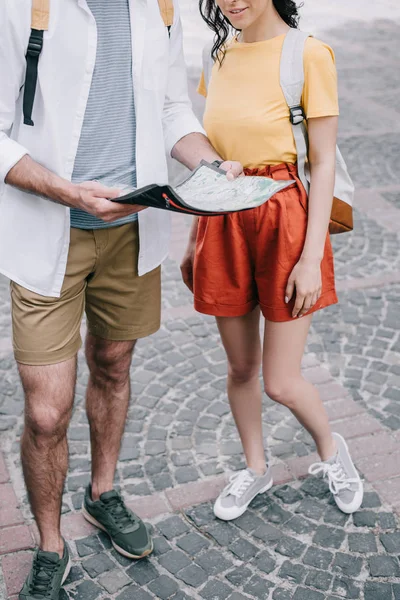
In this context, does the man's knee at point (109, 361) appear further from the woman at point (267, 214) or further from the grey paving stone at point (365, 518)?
the grey paving stone at point (365, 518)

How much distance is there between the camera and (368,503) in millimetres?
3320

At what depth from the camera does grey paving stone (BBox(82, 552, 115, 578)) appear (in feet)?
9.80

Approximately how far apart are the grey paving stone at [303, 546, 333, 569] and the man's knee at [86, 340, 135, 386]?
968 mm

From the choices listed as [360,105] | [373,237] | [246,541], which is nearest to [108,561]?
[246,541]

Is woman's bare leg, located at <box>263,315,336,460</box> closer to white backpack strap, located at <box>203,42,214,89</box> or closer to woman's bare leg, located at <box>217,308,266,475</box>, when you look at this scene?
woman's bare leg, located at <box>217,308,266,475</box>

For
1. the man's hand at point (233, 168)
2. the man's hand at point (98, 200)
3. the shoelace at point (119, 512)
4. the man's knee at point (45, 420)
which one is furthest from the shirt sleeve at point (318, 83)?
the shoelace at point (119, 512)

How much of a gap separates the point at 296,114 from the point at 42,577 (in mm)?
1802

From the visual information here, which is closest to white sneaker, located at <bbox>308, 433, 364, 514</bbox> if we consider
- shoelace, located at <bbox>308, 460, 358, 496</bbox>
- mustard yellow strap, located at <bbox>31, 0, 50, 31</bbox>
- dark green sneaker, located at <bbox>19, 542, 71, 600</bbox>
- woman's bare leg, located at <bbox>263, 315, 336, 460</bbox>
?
shoelace, located at <bbox>308, 460, 358, 496</bbox>

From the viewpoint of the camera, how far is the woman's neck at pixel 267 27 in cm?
265

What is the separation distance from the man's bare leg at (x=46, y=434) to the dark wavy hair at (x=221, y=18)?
3.91 ft

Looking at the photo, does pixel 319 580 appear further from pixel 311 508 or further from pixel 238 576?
pixel 311 508

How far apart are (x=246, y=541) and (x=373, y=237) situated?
328 cm

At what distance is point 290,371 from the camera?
2.96m

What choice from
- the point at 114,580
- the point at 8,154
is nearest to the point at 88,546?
the point at 114,580
